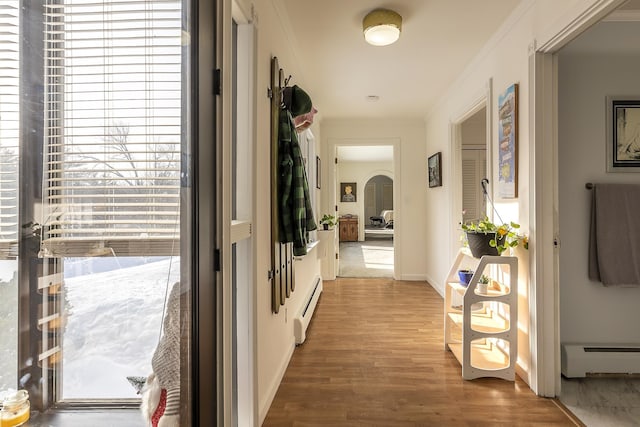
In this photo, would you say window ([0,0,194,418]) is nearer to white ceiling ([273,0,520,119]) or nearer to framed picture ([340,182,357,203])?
white ceiling ([273,0,520,119])

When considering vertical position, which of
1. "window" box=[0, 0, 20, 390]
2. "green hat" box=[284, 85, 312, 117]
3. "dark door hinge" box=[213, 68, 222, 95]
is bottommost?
"window" box=[0, 0, 20, 390]

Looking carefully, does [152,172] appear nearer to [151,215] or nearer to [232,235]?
[151,215]

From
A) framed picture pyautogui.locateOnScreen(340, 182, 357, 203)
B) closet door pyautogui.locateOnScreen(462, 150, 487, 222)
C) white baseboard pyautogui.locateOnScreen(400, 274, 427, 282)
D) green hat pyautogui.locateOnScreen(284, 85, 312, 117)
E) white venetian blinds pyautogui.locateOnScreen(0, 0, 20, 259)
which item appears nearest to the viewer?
white venetian blinds pyautogui.locateOnScreen(0, 0, 20, 259)

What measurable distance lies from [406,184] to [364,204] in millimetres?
5895

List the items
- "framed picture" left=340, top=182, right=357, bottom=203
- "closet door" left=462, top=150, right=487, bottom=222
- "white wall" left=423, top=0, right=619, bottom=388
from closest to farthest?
"white wall" left=423, top=0, right=619, bottom=388
"closet door" left=462, top=150, right=487, bottom=222
"framed picture" left=340, top=182, right=357, bottom=203

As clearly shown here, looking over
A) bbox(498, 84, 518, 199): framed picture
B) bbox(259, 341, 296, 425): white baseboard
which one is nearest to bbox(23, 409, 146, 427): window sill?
bbox(259, 341, 296, 425): white baseboard

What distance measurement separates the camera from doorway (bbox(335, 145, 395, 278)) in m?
7.70

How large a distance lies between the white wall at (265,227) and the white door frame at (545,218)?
1.62m

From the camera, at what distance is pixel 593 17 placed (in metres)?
1.56

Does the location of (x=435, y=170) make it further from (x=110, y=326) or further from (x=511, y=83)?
(x=110, y=326)

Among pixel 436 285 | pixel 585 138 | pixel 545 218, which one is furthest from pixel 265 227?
pixel 436 285

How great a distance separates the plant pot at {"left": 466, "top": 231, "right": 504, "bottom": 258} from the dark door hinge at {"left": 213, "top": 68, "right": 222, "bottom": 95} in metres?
1.89

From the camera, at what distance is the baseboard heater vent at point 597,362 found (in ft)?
6.93

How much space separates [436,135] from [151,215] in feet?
13.4
